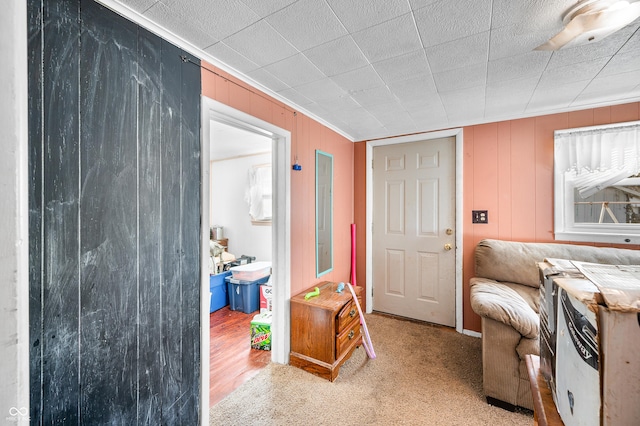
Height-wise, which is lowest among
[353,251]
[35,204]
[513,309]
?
[513,309]

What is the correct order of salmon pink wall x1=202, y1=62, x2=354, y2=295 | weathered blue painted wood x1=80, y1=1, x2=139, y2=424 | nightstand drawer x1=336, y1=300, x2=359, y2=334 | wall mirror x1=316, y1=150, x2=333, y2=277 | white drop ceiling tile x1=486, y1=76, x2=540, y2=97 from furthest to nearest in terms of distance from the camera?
wall mirror x1=316, y1=150, x2=333, y2=277 → nightstand drawer x1=336, y1=300, x2=359, y2=334 → white drop ceiling tile x1=486, y1=76, x2=540, y2=97 → salmon pink wall x1=202, y1=62, x2=354, y2=295 → weathered blue painted wood x1=80, y1=1, x2=139, y2=424

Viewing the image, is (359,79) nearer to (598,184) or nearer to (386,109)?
(386,109)

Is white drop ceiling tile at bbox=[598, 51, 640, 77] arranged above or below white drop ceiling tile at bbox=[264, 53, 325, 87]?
below

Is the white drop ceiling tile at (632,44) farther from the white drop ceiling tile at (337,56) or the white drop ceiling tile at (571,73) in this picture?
the white drop ceiling tile at (337,56)

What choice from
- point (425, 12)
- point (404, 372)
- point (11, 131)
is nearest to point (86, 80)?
point (11, 131)

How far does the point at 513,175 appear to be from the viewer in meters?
2.65

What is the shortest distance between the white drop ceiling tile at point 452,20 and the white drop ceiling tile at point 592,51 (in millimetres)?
659

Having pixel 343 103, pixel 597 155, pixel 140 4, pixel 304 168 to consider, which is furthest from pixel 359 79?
pixel 597 155

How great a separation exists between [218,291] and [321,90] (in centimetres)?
280

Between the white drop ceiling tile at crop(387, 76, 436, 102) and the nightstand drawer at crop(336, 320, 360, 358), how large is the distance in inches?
79.1

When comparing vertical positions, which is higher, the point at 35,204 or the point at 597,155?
the point at 597,155

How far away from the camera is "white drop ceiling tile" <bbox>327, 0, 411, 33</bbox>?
122 cm

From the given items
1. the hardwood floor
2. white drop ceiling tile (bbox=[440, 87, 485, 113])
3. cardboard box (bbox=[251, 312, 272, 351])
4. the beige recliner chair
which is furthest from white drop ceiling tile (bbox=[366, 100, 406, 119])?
the hardwood floor

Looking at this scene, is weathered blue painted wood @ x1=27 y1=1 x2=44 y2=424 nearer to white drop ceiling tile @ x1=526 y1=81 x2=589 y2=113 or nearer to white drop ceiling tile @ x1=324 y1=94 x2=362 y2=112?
white drop ceiling tile @ x1=324 y1=94 x2=362 y2=112
